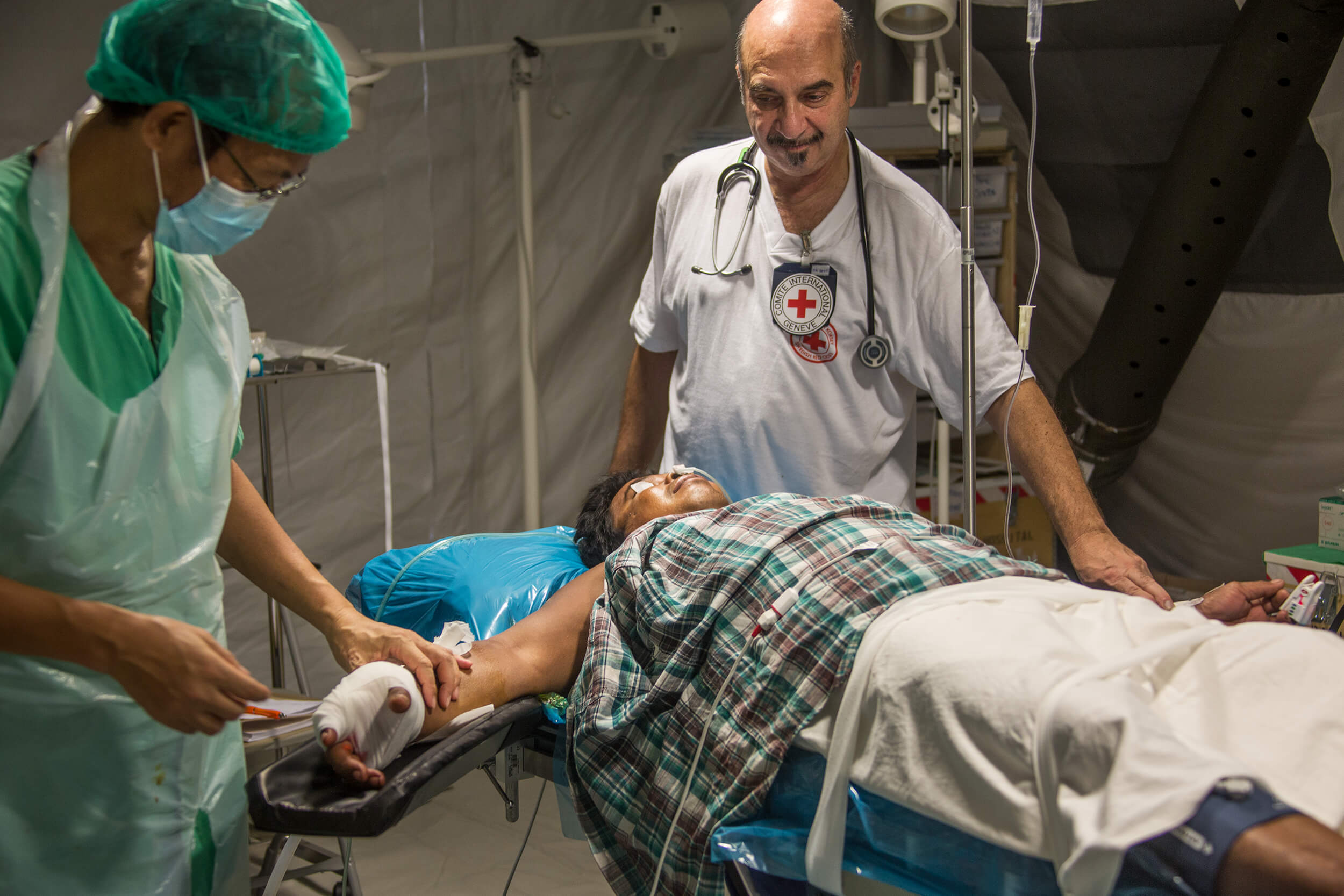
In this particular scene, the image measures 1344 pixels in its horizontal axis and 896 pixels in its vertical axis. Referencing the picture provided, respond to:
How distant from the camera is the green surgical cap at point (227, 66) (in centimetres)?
101

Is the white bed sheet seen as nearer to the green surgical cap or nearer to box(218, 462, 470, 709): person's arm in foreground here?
box(218, 462, 470, 709): person's arm in foreground

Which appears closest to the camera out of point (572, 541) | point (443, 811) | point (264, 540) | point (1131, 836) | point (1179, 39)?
point (1131, 836)

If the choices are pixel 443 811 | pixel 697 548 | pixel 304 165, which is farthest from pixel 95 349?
pixel 443 811

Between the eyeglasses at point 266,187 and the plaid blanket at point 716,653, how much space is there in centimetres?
73

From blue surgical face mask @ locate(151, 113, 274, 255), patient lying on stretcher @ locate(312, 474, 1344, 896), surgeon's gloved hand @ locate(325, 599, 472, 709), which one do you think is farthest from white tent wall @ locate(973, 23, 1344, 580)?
blue surgical face mask @ locate(151, 113, 274, 255)

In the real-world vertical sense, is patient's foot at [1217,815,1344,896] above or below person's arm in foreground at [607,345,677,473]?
below

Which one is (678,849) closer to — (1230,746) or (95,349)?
(1230,746)

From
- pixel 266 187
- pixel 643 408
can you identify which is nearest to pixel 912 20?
pixel 643 408

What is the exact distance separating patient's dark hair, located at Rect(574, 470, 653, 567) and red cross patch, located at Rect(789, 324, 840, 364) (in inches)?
15.3

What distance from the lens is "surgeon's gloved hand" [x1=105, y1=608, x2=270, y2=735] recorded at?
926mm

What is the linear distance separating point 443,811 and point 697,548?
1.47 metres

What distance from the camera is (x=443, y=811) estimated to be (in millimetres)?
2697

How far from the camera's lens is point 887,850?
1238mm

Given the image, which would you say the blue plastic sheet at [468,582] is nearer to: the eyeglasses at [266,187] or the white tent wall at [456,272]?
the eyeglasses at [266,187]
